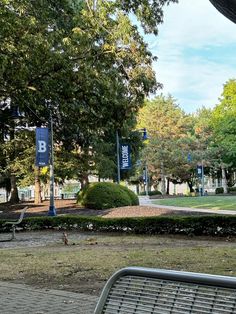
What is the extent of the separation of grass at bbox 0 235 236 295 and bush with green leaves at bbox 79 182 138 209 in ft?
54.5

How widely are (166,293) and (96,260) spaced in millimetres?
8613

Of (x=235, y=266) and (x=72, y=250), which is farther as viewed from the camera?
(x=72, y=250)

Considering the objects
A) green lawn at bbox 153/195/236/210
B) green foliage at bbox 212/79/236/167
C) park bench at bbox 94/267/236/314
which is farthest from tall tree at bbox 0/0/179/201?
green foliage at bbox 212/79/236/167

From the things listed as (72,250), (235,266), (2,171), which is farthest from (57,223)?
(2,171)

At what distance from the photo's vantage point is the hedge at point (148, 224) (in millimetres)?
17094

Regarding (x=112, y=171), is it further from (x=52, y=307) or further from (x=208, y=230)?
(x=52, y=307)

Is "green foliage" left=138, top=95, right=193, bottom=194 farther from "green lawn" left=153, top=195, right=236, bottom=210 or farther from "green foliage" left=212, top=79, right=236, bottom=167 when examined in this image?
"green lawn" left=153, top=195, right=236, bottom=210

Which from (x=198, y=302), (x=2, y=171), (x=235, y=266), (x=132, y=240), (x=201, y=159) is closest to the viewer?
(x=198, y=302)

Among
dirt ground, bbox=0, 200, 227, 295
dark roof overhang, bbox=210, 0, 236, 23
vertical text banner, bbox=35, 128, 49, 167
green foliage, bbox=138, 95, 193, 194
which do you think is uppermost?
green foliage, bbox=138, 95, 193, 194

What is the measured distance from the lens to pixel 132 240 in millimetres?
16656

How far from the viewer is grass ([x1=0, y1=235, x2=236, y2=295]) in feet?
29.1

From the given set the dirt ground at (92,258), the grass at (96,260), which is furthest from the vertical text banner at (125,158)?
the grass at (96,260)

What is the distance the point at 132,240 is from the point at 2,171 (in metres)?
25.9

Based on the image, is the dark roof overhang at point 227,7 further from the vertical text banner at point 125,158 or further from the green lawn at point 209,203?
the vertical text banner at point 125,158
